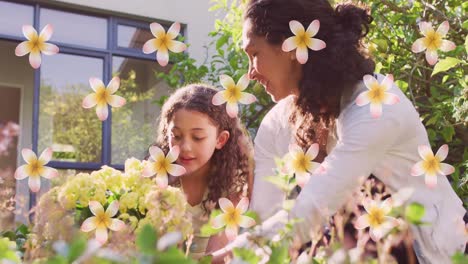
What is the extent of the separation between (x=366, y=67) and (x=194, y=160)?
754 mm

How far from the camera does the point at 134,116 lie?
21.5 ft

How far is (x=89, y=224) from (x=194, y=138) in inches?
48.9

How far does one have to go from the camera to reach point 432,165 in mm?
1513

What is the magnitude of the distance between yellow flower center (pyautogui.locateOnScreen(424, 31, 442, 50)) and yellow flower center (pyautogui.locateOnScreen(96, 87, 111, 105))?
0.80 metres

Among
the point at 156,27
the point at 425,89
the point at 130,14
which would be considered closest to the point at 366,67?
the point at 156,27

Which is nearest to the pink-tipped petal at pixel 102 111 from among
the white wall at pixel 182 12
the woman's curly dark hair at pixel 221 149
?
the woman's curly dark hair at pixel 221 149

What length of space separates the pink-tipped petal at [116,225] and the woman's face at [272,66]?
2.36ft

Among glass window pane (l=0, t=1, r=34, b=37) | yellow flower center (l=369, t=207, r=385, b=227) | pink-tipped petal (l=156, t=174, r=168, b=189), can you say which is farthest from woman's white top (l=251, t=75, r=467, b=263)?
glass window pane (l=0, t=1, r=34, b=37)

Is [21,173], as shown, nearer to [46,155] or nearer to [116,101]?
[46,155]

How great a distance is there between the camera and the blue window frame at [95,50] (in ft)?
19.8

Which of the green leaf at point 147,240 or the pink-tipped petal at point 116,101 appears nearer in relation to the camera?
the green leaf at point 147,240
